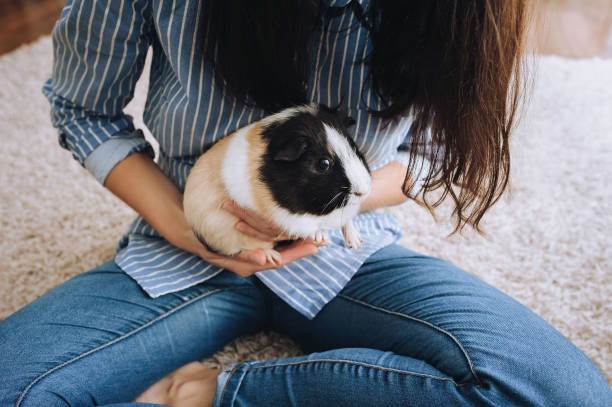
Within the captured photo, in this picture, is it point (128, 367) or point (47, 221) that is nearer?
point (128, 367)

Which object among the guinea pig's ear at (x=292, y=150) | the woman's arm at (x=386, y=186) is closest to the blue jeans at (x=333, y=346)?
the woman's arm at (x=386, y=186)

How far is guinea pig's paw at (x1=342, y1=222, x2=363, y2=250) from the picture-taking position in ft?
2.79

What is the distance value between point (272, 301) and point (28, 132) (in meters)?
1.27

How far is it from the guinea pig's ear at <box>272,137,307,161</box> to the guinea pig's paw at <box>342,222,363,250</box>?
0.21m

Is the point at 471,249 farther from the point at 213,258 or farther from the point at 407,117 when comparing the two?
the point at 213,258

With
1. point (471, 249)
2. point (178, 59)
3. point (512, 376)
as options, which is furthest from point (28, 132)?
point (512, 376)

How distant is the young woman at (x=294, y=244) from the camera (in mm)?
702

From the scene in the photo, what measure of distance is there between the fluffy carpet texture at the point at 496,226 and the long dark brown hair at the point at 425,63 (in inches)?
9.8

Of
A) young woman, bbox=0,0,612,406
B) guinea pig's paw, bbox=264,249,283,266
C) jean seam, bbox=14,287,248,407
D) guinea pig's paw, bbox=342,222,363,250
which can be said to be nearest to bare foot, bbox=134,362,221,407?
A: young woman, bbox=0,0,612,406

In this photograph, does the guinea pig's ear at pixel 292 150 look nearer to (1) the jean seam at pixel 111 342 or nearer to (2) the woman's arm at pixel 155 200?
(2) the woman's arm at pixel 155 200

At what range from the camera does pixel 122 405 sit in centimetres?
69

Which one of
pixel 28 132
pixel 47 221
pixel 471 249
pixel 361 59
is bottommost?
pixel 471 249

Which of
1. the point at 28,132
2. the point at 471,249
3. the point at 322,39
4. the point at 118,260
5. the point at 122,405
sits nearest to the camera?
the point at 122,405

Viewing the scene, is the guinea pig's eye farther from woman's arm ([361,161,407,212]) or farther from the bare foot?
the bare foot
